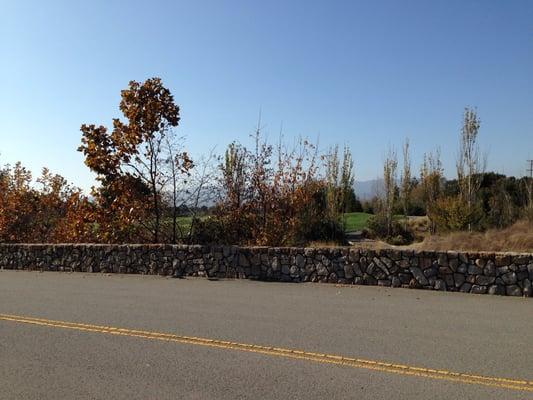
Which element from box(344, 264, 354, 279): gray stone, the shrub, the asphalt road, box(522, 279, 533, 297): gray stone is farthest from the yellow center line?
the shrub

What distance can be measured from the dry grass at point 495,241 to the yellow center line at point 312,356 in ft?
31.8

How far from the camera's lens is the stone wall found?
11.1 m

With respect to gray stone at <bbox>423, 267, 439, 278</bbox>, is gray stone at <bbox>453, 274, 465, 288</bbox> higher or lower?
lower

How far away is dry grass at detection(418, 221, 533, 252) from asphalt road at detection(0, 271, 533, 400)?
4.72 metres

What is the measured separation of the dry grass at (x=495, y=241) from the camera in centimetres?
1505

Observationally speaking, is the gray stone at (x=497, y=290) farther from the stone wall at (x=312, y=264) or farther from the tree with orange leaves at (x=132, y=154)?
the tree with orange leaves at (x=132, y=154)

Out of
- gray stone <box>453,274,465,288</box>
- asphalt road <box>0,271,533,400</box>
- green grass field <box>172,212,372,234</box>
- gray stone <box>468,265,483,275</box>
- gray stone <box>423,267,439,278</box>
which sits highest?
green grass field <box>172,212,372,234</box>

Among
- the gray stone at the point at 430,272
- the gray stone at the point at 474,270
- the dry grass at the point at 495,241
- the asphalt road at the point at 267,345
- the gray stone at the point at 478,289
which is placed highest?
the dry grass at the point at 495,241

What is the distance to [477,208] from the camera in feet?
76.0

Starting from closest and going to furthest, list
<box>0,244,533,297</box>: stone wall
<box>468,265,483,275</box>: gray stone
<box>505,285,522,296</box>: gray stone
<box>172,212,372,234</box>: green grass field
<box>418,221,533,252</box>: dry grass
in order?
<box>505,285,522,296</box>: gray stone
<box>0,244,533,297</box>: stone wall
<box>468,265,483,275</box>: gray stone
<box>418,221,533,252</box>: dry grass
<box>172,212,372,234</box>: green grass field

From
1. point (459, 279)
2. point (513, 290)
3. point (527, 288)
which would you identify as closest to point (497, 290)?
point (513, 290)

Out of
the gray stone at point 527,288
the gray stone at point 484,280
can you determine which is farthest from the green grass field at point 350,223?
the gray stone at point 527,288

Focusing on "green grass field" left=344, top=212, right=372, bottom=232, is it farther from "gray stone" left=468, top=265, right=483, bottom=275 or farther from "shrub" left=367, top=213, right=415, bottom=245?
"gray stone" left=468, top=265, right=483, bottom=275

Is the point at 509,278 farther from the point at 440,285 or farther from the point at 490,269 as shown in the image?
the point at 440,285
